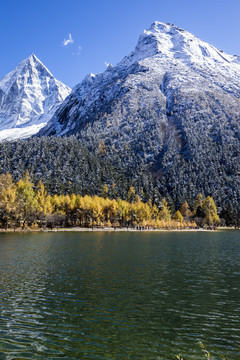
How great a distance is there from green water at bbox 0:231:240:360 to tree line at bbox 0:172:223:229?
8531cm

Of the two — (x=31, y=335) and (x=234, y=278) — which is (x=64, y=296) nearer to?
(x=31, y=335)

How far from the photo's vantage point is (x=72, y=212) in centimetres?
14775

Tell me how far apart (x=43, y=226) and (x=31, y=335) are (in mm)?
114801

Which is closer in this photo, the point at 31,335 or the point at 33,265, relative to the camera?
the point at 31,335

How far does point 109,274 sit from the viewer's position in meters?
33.5

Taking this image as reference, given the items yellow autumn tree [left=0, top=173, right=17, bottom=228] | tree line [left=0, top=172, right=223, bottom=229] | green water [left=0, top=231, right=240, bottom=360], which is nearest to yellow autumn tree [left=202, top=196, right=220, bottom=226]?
tree line [left=0, top=172, right=223, bottom=229]

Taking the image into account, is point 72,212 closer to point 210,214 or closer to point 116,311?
point 210,214

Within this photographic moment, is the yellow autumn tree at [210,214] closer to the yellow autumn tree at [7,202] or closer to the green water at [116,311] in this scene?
the yellow autumn tree at [7,202]

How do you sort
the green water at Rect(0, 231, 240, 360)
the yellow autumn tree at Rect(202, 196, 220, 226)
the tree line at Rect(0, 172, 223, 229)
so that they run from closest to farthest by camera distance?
the green water at Rect(0, 231, 240, 360) < the tree line at Rect(0, 172, 223, 229) < the yellow autumn tree at Rect(202, 196, 220, 226)

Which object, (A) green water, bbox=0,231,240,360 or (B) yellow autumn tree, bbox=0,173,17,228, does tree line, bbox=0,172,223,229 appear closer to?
(B) yellow autumn tree, bbox=0,173,17,228

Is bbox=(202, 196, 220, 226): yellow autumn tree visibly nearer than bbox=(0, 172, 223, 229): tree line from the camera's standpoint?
No

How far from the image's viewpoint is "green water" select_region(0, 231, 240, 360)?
589 inches

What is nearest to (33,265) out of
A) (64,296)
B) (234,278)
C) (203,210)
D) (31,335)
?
(64,296)

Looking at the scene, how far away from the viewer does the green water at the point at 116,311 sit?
14961mm
